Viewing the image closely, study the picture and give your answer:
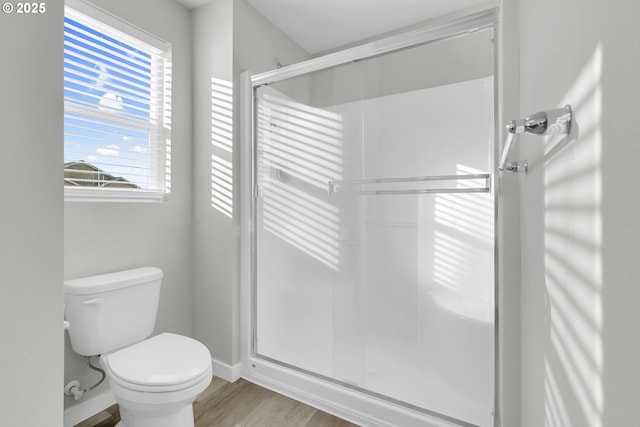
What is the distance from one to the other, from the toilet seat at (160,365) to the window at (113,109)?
82 cm

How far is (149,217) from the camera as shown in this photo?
6.28 ft

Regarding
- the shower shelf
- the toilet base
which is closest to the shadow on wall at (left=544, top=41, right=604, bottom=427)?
the shower shelf

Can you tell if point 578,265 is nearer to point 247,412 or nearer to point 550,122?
point 550,122

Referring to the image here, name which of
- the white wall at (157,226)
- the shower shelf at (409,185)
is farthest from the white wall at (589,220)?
the white wall at (157,226)

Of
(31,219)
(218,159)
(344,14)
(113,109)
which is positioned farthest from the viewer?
(344,14)

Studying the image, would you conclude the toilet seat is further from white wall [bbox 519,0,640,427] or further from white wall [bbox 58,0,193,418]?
white wall [bbox 519,0,640,427]

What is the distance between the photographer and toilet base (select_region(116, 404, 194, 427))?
4.38 ft

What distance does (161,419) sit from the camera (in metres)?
1.35

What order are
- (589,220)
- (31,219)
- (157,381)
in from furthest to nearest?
(157,381) < (31,219) < (589,220)

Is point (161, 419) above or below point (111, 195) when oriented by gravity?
below

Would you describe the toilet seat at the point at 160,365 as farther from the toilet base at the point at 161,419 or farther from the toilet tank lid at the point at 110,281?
the toilet tank lid at the point at 110,281

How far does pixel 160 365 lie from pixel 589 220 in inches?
60.2

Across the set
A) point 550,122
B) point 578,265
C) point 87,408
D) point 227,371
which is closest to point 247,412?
point 227,371

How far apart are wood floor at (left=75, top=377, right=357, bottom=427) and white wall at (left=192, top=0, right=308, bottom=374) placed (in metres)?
0.22
